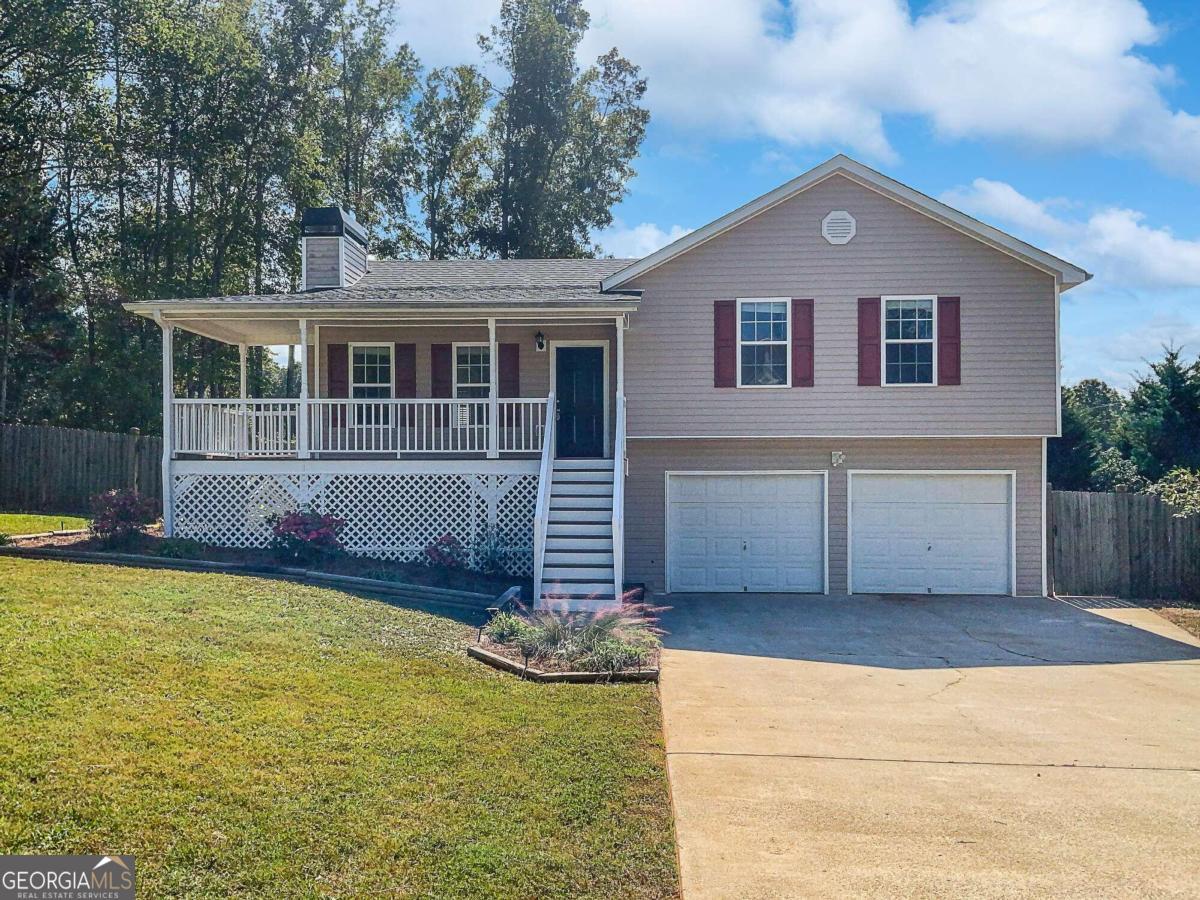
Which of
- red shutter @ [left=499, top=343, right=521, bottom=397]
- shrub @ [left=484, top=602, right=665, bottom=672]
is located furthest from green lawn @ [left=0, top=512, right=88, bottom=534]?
shrub @ [left=484, top=602, right=665, bottom=672]

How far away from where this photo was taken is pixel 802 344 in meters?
13.4

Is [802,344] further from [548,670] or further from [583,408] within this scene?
[548,670]

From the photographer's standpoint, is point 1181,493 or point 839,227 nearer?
point 839,227

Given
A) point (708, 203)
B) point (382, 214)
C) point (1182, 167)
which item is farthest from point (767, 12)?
point (382, 214)

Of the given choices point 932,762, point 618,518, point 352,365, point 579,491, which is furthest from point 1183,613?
point 352,365

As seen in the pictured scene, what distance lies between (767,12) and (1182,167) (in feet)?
50.0

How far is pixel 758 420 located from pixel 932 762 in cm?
801

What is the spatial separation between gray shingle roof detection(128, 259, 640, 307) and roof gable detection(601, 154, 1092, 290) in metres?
1.04

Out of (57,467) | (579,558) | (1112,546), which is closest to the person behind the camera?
(579,558)

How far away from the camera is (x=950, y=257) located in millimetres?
13297

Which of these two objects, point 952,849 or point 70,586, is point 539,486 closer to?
point 70,586

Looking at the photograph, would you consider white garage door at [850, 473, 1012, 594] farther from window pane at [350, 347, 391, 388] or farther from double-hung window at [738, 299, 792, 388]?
window pane at [350, 347, 391, 388]

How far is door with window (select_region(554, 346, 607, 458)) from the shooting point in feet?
48.8

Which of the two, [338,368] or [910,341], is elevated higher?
[910,341]
